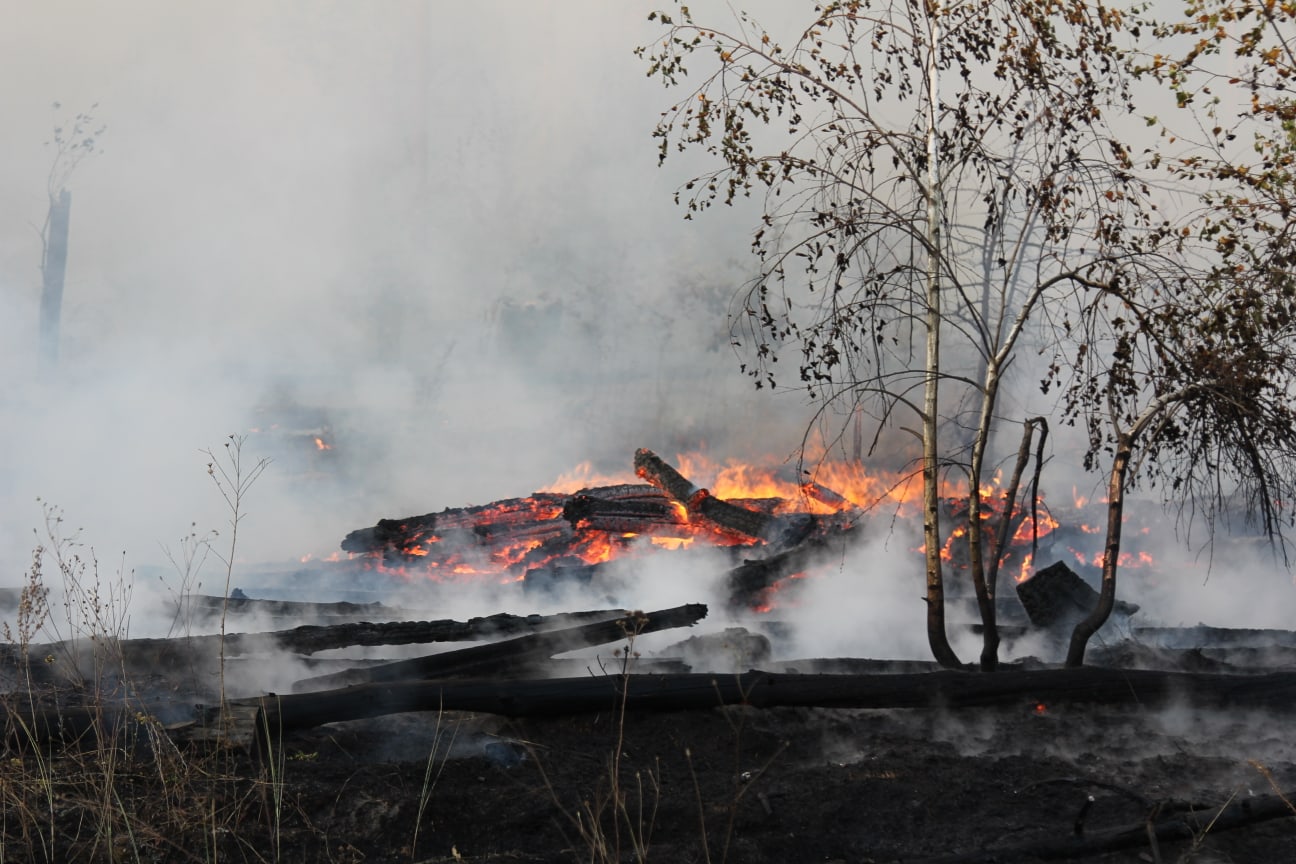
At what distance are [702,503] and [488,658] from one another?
16.9 ft

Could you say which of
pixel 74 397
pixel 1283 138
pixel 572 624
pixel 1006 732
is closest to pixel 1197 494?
pixel 1283 138

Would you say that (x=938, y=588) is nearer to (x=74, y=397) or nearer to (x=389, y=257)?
(x=389, y=257)

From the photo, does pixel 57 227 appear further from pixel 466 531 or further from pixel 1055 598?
pixel 1055 598

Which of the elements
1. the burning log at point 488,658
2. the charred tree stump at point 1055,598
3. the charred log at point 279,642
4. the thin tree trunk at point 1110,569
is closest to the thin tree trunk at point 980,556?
the thin tree trunk at point 1110,569

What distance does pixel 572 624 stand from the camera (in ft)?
24.6

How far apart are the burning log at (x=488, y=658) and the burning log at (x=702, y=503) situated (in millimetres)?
4203

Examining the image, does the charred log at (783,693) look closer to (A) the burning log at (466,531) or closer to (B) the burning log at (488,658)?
(B) the burning log at (488,658)

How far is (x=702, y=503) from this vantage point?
37.0ft

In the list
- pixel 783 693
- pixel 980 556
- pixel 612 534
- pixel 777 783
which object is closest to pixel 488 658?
pixel 783 693

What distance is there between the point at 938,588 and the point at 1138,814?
273 centimetres

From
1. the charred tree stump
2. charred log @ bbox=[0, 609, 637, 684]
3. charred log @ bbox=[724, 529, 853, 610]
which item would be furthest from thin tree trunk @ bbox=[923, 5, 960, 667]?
charred log @ bbox=[724, 529, 853, 610]

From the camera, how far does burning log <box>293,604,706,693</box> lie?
625cm

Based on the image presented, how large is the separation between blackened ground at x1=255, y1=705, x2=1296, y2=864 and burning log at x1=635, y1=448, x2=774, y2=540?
4.73 m

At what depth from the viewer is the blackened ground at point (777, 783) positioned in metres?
4.22
